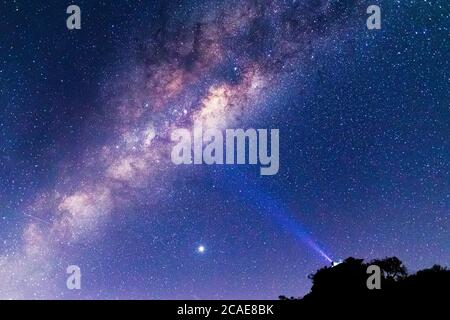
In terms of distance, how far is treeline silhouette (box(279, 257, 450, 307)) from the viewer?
1544 cm

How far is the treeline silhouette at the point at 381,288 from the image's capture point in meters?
15.4

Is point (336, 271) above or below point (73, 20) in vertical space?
below

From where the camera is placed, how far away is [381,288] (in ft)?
60.2
